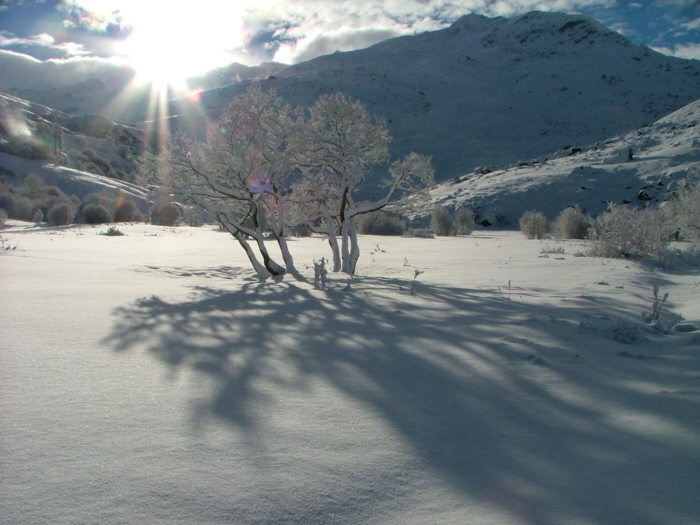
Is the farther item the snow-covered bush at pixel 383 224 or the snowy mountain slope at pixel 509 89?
the snowy mountain slope at pixel 509 89

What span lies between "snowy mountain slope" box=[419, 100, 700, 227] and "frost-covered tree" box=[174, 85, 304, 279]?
702 inches

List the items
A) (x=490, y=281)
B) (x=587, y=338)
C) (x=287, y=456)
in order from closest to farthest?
(x=287, y=456)
(x=587, y=338)
(x=490, y=281)

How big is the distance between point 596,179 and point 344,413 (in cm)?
2634

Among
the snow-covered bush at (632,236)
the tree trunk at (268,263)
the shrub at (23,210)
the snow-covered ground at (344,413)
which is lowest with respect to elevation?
the snow-covered ground at (344,413)

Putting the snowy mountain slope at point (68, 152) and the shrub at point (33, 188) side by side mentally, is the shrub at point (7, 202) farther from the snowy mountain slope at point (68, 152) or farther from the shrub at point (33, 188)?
the snowy mountain slope at point (68, 152)

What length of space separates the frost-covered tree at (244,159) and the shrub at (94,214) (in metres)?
15.4

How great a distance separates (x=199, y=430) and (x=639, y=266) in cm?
890

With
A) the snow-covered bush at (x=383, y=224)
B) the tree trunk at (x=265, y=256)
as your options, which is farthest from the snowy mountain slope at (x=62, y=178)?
the tree trunk at (x=265, y=256)

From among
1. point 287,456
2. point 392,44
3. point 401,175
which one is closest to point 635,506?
point 287,456

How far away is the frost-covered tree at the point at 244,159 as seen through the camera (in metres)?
7.36

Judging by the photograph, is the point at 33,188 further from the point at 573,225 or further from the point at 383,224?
the point at 573,225

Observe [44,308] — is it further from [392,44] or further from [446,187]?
[392,44]

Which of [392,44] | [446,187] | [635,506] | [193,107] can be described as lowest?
[635,506]

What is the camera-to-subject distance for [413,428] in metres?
2.07
